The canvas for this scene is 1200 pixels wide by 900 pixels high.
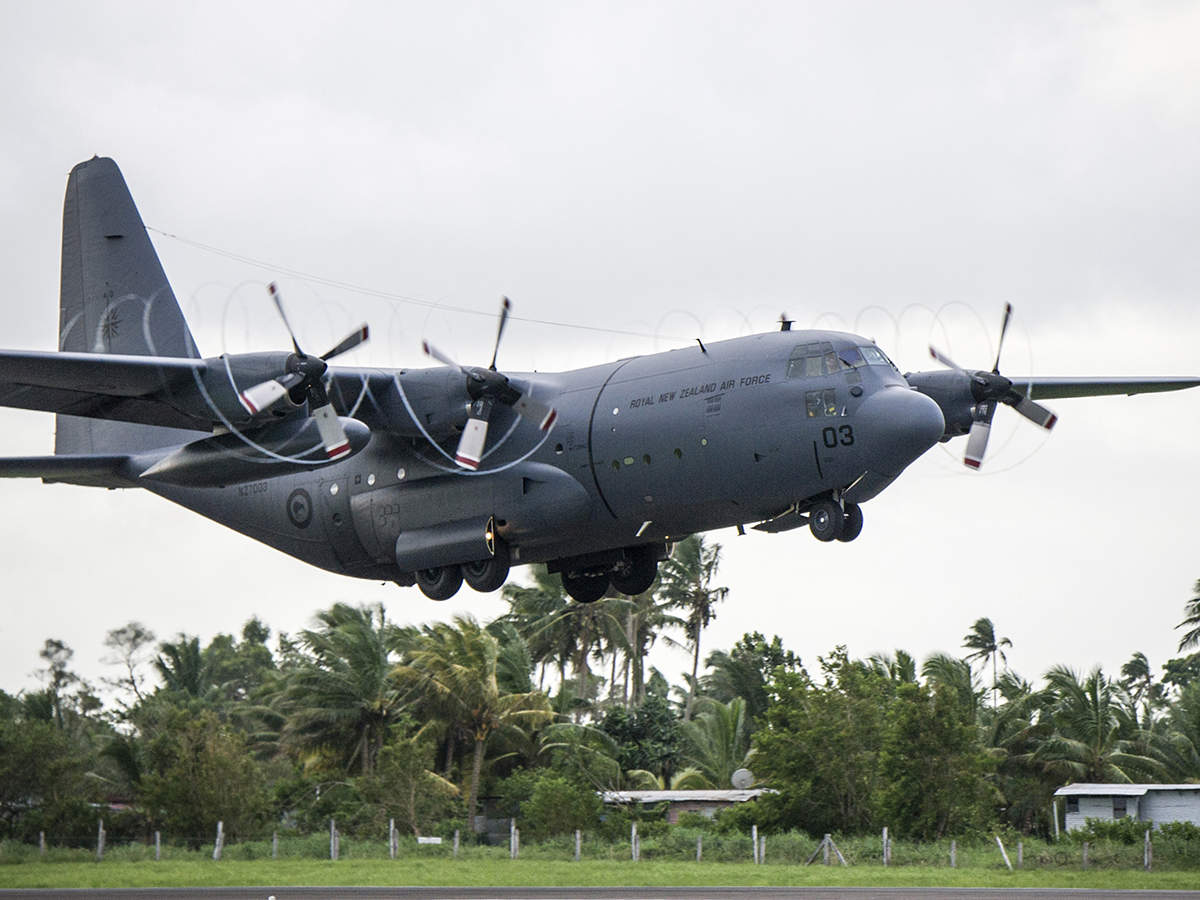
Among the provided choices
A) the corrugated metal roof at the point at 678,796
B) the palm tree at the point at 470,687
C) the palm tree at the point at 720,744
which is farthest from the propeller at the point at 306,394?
the palm tree at the point at 720,744

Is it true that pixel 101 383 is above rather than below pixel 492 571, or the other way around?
above

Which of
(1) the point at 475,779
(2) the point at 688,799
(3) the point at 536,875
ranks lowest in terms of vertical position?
(3) the point at 536,875

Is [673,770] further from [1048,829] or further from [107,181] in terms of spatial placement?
[107,181]

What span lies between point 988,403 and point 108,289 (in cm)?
1802

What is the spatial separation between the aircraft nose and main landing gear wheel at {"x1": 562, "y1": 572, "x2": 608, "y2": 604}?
24.5 feet

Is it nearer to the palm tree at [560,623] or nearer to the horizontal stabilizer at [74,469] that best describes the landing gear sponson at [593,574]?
the horizontal stabilizer at [74,469]

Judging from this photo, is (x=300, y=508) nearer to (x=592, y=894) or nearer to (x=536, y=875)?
(x=592, y=894)

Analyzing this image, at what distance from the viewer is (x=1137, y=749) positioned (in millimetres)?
46281

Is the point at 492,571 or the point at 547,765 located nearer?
the point at 492,571

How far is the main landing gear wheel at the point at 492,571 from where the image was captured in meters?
25.0

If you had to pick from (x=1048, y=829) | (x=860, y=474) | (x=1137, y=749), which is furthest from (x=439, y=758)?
(x=860, y=474)

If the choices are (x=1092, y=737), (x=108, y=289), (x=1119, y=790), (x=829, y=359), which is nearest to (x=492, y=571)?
(x=829, y=359)

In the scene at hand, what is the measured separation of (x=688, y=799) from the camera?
42781 millimetres

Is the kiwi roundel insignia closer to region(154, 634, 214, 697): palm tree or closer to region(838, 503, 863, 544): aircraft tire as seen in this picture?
region(838, 503, 863, 544): aircraft tire
